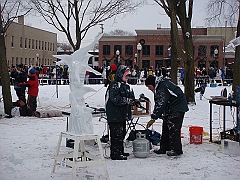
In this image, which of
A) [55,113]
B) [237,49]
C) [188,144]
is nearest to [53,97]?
[55,113]

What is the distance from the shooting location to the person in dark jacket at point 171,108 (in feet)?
27.6

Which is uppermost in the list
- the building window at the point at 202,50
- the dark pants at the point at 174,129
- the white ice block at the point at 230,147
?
the building window at the point at 202,50

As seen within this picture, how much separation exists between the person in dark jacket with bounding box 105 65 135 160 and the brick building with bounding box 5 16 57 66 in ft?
151

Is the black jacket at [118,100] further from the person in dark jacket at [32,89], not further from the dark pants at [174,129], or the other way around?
the person in dark jacket at [32,89]

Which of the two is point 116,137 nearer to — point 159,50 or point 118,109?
point 118,109

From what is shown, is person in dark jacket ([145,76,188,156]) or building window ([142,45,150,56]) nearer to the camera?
person in dark jacket ([145,76,188,156])

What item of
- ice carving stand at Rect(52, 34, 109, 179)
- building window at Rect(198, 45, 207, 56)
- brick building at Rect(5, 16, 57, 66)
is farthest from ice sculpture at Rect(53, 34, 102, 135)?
building window at Rect(198, 45, 207, 56)

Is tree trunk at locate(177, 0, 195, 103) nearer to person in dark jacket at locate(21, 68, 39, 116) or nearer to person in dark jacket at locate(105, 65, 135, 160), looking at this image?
person in dark jacket at locate(21, 68, 39, 116)

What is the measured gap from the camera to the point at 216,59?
220ft

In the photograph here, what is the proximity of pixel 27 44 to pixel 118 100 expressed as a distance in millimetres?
56748

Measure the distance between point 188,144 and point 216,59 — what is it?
5918 cm

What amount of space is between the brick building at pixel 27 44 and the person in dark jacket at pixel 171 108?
46.1 metres

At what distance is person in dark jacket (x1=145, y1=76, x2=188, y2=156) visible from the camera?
8406mm

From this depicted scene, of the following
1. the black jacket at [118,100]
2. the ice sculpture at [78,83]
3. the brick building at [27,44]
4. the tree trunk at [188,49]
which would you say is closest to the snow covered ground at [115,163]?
the black jacket at [118,100]
